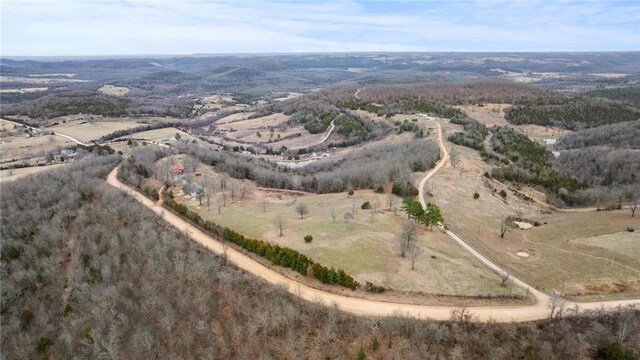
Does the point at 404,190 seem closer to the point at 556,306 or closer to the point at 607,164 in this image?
the point at 556,306

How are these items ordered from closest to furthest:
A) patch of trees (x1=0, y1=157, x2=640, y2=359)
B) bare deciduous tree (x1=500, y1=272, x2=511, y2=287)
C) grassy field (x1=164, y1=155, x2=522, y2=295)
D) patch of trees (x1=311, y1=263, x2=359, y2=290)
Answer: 1. patch of trees (x1=0, y1=157, x2=640, y2=359)
2. patch of trees (x1=311, y1=263, x2=359, y2=290)
3. grassy field (x1=164, y1=155, x2=522, y2=295)
4. bare deciduous tree (x1=500, y1=272, x2=511, y2=287)

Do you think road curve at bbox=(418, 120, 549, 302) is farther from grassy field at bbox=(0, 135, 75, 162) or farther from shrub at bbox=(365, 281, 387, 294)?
grassy field at bbox=(0, 135, 75, 162)

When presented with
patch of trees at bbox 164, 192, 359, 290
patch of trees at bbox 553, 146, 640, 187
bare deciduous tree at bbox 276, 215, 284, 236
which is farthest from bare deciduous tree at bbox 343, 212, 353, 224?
patch of trees at bbox 553, 146, 640, 187

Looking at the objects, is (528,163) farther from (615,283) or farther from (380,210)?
(615,283)

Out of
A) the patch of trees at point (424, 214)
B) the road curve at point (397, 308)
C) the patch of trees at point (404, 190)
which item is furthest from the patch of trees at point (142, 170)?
the patch of trees at point (424, 214)

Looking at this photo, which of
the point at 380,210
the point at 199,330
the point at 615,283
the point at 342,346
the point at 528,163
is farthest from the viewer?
the point at 528,163

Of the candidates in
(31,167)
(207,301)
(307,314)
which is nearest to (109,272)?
(207,301)
